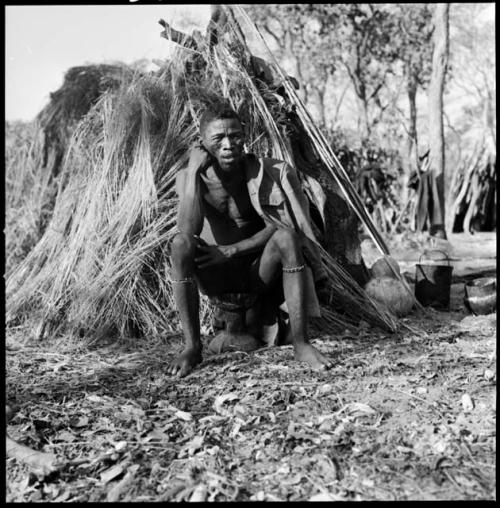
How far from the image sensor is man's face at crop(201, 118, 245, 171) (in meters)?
3.01

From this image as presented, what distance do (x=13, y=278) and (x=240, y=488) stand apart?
3233mm

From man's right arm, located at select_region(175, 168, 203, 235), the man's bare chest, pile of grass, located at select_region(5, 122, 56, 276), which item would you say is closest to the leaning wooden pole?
the man's bare chest

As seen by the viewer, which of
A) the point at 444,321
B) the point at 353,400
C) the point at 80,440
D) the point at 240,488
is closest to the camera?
the point at 240,488

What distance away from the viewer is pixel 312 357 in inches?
120

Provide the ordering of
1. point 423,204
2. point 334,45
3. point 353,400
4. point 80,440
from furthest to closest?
point 334,45 < point 423,204 < point 353,400 < point 80,440

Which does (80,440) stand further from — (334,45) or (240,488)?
(334,45)

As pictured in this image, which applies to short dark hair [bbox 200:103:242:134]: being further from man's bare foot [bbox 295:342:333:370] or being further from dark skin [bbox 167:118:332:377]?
man's bare foot [bbox 295:342:333:370]

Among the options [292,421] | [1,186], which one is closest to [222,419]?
[292,421]

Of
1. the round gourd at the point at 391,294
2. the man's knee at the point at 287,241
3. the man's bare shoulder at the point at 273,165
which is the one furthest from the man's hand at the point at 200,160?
the round gourd at the point at 391,294

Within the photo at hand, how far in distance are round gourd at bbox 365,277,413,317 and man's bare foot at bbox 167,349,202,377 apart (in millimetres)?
1683

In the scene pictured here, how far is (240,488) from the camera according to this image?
196 centimetres

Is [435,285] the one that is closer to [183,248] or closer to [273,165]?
[273,165]

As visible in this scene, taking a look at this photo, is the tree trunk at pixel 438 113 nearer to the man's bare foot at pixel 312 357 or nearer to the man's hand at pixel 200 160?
the man's bare foot at pixel 312 357

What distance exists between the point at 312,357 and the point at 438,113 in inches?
251
